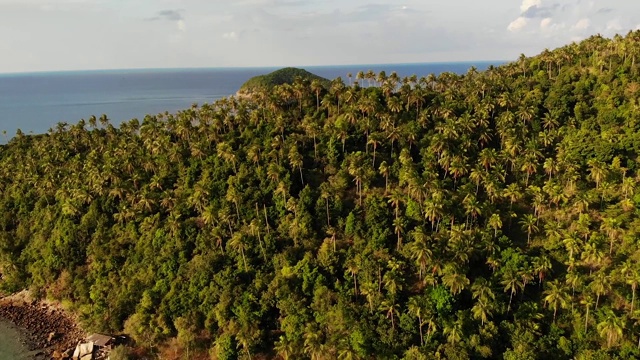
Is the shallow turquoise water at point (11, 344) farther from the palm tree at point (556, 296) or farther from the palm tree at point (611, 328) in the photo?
the palm tree at point (611, 328)

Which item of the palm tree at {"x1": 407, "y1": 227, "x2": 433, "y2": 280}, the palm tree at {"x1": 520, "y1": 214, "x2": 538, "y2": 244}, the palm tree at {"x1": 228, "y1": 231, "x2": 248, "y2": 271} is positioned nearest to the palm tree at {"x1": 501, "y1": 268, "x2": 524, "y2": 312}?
the palm tree at {"x1": 520, "y1": 214, "x2": 538, "y2": 244}

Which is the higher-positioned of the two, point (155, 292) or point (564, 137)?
point (564, 137)

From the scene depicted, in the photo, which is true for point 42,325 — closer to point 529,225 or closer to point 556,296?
point 556,296

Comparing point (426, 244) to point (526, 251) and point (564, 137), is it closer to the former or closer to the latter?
point (526, 251)

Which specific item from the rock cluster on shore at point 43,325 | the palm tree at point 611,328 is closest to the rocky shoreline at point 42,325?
the rock cluster on shore at point 43,325

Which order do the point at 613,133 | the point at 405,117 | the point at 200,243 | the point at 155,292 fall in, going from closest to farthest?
1. the point at 155,292
2. the point at 200,243
3. the point at 613,133
4. the point at 405,117

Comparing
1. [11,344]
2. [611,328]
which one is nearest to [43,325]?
[11,344]

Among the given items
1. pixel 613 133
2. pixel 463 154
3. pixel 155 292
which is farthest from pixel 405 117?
pixel 155 292
